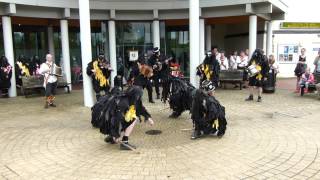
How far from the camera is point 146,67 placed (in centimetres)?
919

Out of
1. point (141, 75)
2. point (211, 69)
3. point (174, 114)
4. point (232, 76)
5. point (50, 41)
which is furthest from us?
point (50, 41)

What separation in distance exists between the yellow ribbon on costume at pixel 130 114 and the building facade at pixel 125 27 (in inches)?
183

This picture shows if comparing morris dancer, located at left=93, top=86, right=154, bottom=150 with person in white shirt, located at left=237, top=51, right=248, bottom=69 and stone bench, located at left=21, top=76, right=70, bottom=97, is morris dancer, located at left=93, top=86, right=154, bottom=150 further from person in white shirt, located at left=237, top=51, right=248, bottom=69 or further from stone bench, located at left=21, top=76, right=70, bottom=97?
person in white shirt, located at left=237, top=51, right=248, bottom=69

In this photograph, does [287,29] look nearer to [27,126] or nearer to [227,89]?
[227,89]

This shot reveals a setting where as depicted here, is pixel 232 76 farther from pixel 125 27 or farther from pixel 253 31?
pixel 125 27

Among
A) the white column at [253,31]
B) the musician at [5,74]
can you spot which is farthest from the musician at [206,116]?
the musician at [5,74]

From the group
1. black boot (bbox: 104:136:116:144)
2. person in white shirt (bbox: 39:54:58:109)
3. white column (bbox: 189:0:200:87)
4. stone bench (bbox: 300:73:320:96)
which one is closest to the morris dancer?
black boot (bbox: 104:136:116:144)

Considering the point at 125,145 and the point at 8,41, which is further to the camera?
the point at 8,41

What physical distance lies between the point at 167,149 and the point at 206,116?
3.84 ft

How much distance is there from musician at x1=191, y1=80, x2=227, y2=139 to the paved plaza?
0.18m

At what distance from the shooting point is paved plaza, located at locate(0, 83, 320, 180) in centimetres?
491

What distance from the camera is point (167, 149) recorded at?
5.95m

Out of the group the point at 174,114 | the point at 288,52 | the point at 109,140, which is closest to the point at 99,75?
the point at 174,114

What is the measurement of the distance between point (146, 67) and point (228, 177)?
504cm
